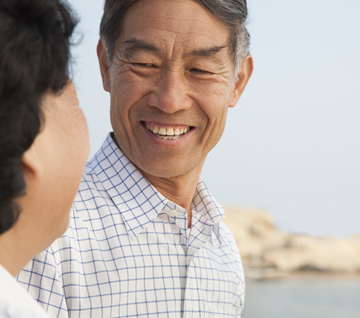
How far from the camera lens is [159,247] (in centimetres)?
146

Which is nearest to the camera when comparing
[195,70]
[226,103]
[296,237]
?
[195,70]

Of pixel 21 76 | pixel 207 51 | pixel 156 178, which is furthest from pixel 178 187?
pixel 21 76

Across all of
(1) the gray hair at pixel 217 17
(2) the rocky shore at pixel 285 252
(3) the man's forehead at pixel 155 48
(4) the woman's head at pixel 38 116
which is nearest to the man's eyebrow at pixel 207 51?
(3) the man's forehead at pixel 155 48

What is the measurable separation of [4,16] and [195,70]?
97cm

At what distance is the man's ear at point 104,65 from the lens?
1.76 metres

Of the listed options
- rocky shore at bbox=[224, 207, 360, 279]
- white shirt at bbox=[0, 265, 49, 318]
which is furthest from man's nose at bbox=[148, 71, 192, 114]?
rocky shore at bbox=[224, 207, 360, 279]

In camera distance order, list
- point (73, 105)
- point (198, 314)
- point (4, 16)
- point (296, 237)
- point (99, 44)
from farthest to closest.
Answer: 1. point (296, 237)
2. point (99, 44)
3. point (198, 314)
4. point (73, 105)
5. point (4, 16)

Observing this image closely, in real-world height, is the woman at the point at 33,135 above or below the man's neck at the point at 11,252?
above

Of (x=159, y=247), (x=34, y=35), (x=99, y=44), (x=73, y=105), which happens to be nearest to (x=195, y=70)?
(x=99, y=44)

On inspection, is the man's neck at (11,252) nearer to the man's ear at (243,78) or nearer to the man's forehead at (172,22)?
the man's forehead at (172,22)

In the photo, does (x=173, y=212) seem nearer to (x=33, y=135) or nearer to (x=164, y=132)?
(x=164, y=132)

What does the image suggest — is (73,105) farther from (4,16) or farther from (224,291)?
(224,291)

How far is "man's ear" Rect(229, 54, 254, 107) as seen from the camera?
1.89m

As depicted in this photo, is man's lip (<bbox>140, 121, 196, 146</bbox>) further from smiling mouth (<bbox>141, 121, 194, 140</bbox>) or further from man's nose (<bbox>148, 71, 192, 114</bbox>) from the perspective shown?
man's nose (<bbox>148, 71, 192, 114</bbox>)
